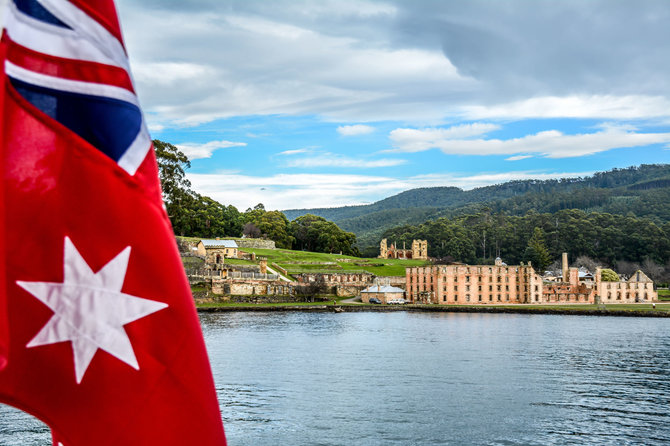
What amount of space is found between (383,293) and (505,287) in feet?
58.0

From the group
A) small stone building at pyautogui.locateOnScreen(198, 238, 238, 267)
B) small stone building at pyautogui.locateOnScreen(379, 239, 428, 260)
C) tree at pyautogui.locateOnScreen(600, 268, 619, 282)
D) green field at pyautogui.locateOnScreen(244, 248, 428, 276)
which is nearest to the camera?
small stone building at pyautogui.locateOnScreen(198, 238, 238, 267)

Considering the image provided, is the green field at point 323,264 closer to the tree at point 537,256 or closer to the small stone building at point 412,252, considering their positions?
the small stone building at point 412,252

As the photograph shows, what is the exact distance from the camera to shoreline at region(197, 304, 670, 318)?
282 feet

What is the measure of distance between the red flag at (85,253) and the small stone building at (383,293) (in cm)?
9830

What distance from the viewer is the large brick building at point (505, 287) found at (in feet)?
335

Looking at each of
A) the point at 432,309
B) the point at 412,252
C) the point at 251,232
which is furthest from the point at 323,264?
the point at 412,252

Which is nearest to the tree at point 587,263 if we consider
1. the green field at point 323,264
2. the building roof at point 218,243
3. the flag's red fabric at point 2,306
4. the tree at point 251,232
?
the green field at point 323,264

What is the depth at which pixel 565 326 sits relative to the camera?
70.4m

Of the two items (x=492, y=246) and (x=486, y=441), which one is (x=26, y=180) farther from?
(x=492, y=246)

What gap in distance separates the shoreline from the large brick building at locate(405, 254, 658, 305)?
8035 mm

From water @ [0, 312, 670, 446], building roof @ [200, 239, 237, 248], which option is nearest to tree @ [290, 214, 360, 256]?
building roof @ [200, 239, 237, 248]

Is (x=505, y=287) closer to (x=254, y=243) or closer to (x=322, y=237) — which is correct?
(x=254, y=243)

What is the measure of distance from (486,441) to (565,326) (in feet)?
164

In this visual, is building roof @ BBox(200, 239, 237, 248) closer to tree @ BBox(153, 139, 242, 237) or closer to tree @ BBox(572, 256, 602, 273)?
tree @ BBox(153, 139, 242, 237)
